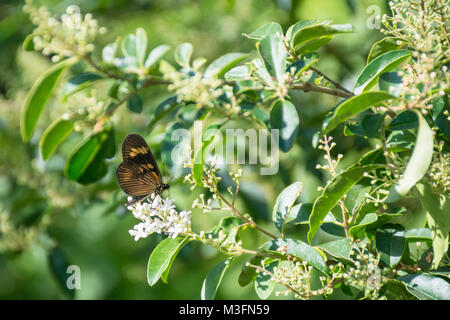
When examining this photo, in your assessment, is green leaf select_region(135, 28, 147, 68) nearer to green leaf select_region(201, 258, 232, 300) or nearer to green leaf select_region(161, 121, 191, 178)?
green leaf select_region(161, 121, 191, 178)

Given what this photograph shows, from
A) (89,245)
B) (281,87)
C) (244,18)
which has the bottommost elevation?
(89,245)

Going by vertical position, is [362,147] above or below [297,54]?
below

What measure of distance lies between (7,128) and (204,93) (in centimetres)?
135

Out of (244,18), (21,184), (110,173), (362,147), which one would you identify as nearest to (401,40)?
(362,147)

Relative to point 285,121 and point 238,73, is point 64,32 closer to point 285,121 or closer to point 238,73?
point 238,73

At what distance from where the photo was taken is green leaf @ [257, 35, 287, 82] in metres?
0.83

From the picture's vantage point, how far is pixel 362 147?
1549 millimetres

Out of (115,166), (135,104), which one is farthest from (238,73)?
(115,166)

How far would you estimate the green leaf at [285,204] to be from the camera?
2.76ft

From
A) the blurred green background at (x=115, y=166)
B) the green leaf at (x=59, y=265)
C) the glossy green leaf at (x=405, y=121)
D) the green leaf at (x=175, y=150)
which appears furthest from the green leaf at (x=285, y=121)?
the green leaf at (x=59, y=265)

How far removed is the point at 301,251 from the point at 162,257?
0.75 feet

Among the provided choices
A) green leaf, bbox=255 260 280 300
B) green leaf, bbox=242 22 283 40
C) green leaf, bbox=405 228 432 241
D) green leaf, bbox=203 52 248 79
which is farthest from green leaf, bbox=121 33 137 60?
green leaf, bbox=405 228 432 241

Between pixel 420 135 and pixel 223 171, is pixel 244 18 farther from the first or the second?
pixel 420 135

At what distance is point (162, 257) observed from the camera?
2.70 ft
